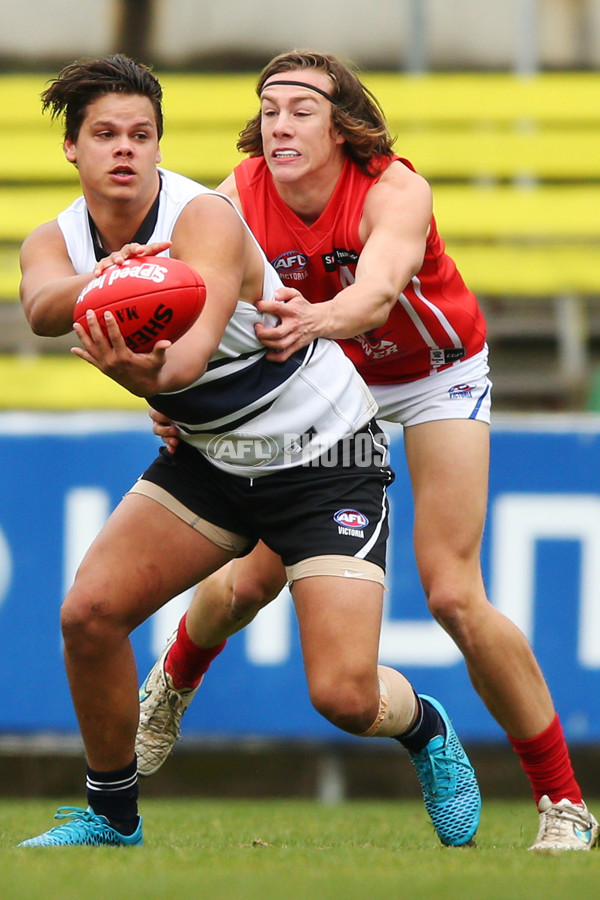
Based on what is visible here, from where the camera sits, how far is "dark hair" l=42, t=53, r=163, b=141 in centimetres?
320

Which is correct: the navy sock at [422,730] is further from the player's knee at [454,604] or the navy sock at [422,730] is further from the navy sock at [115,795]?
the navy sock at [115,795]

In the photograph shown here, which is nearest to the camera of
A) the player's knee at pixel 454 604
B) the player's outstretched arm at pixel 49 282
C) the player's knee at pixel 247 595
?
the player's outstretched arm at pixel 49 282

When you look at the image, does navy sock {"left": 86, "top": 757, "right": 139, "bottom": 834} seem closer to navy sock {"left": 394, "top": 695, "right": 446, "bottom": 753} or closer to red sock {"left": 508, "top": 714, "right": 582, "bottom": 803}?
navy sock {"left": 394, "top": 695, "right": 446, "bottom": 753}

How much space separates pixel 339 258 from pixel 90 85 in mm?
878

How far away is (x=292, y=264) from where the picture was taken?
149 inches

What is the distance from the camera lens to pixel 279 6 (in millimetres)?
7945

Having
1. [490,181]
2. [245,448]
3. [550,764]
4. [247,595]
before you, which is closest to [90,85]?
[245,448]

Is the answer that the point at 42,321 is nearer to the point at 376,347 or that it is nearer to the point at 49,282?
the point at 49,282

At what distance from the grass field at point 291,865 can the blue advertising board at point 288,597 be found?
705mm

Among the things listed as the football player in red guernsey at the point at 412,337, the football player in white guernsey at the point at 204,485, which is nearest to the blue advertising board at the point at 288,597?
the football player in red guernsey at the point at 412,337

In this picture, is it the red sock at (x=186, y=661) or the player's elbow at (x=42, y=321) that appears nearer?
the player's elbow at (x=42, y=321)

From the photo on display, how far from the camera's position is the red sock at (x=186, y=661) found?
4156 mm

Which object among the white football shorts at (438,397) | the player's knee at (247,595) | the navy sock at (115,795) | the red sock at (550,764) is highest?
the white football shorts at (438,397)

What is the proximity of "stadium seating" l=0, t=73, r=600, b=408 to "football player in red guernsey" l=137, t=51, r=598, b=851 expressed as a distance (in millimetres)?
Answer: 3025
